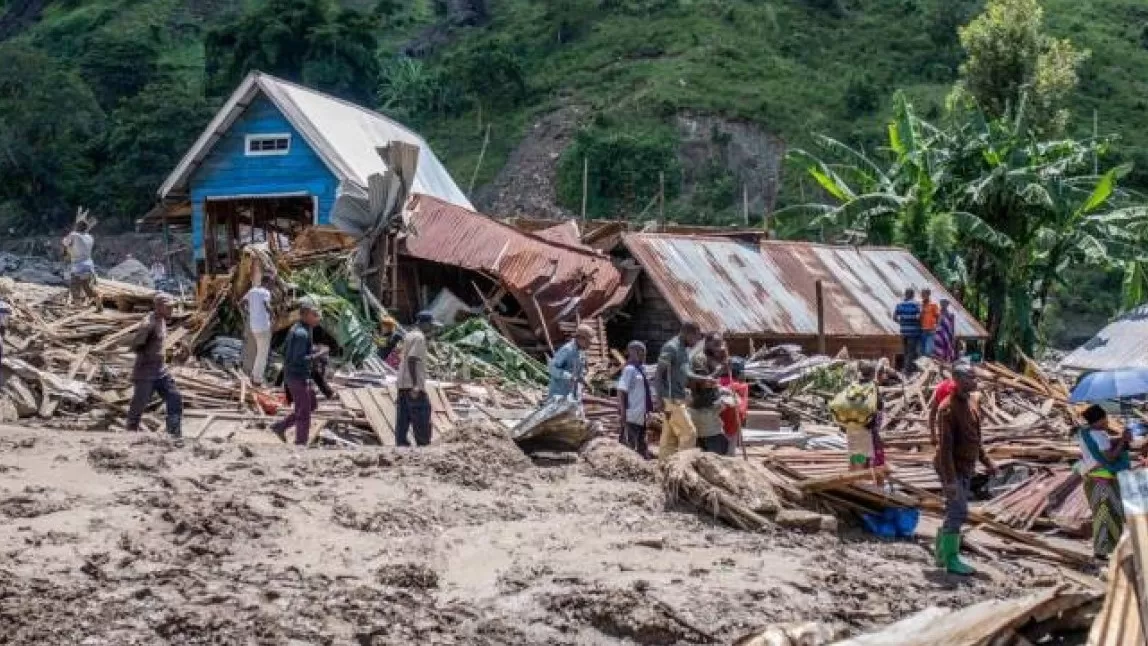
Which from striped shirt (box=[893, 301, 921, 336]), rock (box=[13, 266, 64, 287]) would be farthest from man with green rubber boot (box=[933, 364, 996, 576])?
rock (box=[13, 266, 64, 287])

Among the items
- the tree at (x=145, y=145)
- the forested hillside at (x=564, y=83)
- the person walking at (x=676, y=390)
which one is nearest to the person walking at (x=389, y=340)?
the person walking at (x=676, y=390)

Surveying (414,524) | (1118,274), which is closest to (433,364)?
(414,524)

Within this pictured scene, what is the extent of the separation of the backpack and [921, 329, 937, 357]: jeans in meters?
9.52

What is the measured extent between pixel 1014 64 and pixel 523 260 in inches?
711

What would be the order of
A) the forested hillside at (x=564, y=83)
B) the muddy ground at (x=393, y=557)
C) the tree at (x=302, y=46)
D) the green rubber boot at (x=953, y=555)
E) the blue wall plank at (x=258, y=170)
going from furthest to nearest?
the tree at (x=302, y=46)
the forested hillside at (x=564, y=83)
the blue wall plank at (x=258, y=170)
the green rubber boot at (x=953, y=555)
the muddy ground at (x=393, y=557)

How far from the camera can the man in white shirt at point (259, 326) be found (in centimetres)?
1722

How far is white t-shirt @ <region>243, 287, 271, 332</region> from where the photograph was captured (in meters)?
17.2

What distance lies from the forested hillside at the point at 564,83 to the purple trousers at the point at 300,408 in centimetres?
3322

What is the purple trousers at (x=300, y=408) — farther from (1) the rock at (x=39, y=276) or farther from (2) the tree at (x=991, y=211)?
(1) the rock at (x=39, y=276)

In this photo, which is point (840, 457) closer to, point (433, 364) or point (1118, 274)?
point (433, 364)

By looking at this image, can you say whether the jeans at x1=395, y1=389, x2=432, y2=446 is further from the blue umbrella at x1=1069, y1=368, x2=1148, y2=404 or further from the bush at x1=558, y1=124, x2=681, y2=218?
the bush at x1=558, y1=124, x2=681, y2=218

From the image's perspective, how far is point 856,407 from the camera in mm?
12469

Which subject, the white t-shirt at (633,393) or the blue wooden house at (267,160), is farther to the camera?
the blue wooden house at (267,160)

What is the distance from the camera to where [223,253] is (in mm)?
27359
